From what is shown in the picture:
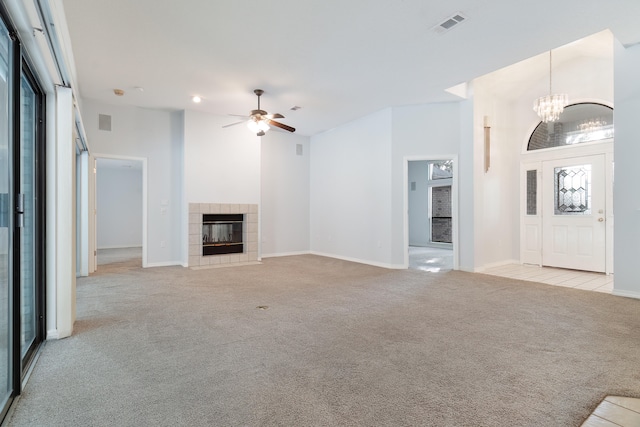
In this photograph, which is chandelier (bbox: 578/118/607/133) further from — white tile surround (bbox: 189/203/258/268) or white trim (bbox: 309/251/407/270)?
white tile surround (bbox: 189/203/258/268)

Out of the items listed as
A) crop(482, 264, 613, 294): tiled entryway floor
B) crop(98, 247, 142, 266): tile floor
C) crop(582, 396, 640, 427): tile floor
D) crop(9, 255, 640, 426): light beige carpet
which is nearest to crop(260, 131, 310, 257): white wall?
crop(98, 247, 142, 266): tile floor

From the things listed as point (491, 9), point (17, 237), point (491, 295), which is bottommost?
point (491, 295)

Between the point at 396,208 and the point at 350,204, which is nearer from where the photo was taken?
the point at 396,208

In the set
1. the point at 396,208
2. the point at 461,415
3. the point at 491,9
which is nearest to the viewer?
the point at 461,415

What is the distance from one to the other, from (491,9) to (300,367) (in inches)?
140

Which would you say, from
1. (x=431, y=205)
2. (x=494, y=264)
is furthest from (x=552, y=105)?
(x=431, y=205)

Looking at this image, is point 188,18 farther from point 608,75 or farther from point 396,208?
point 608,75

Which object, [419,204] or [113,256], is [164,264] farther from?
[419,204]

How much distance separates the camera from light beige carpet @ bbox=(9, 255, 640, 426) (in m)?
1.71

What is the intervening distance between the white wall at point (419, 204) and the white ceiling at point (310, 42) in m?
5.48

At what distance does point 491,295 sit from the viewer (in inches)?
162

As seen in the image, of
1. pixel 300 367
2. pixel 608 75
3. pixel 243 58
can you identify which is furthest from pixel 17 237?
pixel 608 75

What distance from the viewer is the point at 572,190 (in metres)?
5.96

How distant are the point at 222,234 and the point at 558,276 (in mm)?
6048
